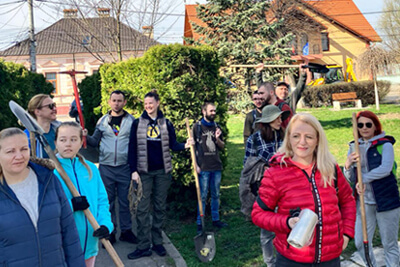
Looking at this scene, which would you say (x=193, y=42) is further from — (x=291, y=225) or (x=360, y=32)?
(x=360, y=32)

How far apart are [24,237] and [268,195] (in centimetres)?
168

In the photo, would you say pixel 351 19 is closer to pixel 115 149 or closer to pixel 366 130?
pixel 115 149

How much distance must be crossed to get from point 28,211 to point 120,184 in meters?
3.44

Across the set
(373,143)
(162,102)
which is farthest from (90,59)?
(373,143)

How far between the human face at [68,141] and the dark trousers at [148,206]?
1989 mm

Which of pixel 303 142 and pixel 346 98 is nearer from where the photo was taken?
pixel 303 142

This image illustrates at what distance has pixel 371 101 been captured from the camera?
2481cm

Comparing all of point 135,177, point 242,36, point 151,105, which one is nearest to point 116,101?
point 151,105

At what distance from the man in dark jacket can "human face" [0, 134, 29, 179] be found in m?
2.71

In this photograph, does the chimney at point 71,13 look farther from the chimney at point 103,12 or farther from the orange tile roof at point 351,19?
the orange tile roof at point 351,19

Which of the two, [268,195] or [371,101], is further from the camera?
[371,101]

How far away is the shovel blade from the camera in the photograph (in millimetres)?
5273

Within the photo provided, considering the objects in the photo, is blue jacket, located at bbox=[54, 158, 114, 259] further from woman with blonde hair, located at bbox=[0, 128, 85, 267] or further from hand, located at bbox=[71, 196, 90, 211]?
woman with blonde hair, located at bbox=[0, 128, 85, 267]

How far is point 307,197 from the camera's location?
110 inches
